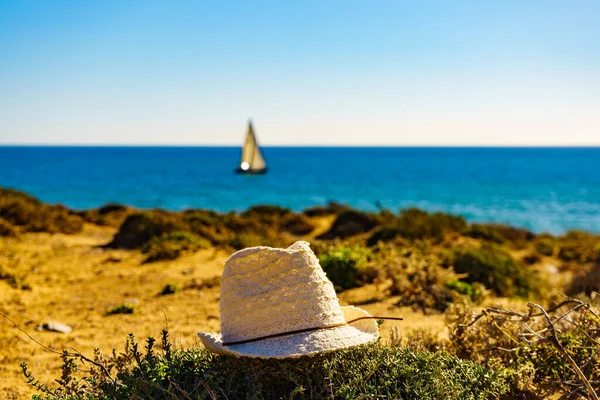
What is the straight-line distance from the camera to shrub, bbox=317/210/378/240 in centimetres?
1750

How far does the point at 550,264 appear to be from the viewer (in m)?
14.8

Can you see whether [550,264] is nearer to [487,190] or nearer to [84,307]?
[84,307]

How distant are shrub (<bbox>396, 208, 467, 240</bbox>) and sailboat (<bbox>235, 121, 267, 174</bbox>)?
11116 mm

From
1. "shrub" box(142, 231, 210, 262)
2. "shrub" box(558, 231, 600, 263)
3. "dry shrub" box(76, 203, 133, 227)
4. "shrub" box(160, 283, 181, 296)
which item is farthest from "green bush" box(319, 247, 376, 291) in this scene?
"dry shrub" box(76, 203, 133, 227)

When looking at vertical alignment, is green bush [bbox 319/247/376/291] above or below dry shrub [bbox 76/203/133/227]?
above

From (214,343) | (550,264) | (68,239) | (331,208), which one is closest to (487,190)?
(331,208)

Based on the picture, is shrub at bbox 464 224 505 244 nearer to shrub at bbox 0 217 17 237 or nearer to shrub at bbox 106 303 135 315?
shrub at bbox 106 303 135 315

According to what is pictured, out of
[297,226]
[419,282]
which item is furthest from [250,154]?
[419,282]

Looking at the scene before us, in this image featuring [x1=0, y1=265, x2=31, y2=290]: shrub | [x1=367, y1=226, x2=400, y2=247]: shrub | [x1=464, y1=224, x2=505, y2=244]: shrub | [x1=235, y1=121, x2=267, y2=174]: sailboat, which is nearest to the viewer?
[x1=0, y1=265, x2=31, y2=290]: shrub

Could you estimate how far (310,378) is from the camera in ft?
10.4

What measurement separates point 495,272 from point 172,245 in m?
7.56

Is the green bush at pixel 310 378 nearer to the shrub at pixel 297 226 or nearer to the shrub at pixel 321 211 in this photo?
the shrub at pixel 297 226

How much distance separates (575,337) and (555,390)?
616 mm

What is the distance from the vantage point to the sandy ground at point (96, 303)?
6.04 metres
